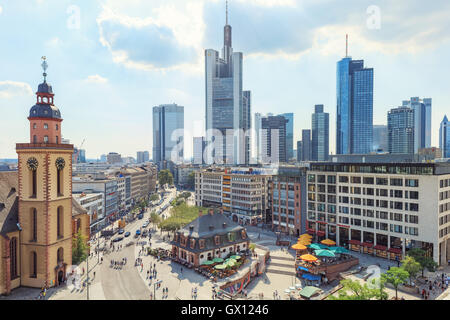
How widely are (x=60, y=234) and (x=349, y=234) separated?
63369 millimetres

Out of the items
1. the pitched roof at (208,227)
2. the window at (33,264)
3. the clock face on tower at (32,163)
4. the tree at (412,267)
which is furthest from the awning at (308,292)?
the clock face on tower at (32,163)

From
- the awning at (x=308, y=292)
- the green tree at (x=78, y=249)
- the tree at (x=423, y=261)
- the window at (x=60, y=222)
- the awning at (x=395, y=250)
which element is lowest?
the awning at (x=308, y=292)

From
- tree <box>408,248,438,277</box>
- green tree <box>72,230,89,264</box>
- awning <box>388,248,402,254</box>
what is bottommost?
awning <box>388,248,402,254</box>

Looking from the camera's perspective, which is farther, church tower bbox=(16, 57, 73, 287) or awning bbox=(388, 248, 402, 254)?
awning bbox=(388, 248, 402, 254)

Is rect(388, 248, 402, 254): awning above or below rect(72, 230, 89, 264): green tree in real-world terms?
below

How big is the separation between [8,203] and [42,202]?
6.41 meters

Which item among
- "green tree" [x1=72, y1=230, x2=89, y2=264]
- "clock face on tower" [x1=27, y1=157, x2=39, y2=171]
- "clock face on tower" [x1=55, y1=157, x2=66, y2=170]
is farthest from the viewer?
"green tree" [x1=72, y1=230, x2=89, y2=264]

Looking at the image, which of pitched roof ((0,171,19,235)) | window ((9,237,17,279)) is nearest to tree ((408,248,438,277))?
window ((9,237,17,279))

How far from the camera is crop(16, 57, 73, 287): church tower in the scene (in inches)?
1766

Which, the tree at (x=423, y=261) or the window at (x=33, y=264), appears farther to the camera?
the tree at (x=423, y=261)

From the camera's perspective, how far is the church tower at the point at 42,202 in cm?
4485

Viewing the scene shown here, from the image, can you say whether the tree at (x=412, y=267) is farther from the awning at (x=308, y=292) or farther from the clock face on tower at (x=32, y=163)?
the clock face on tower at (x=32, y=163)

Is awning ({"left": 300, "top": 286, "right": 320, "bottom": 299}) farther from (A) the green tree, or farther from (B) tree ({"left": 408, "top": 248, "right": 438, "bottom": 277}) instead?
(A) the green tree
